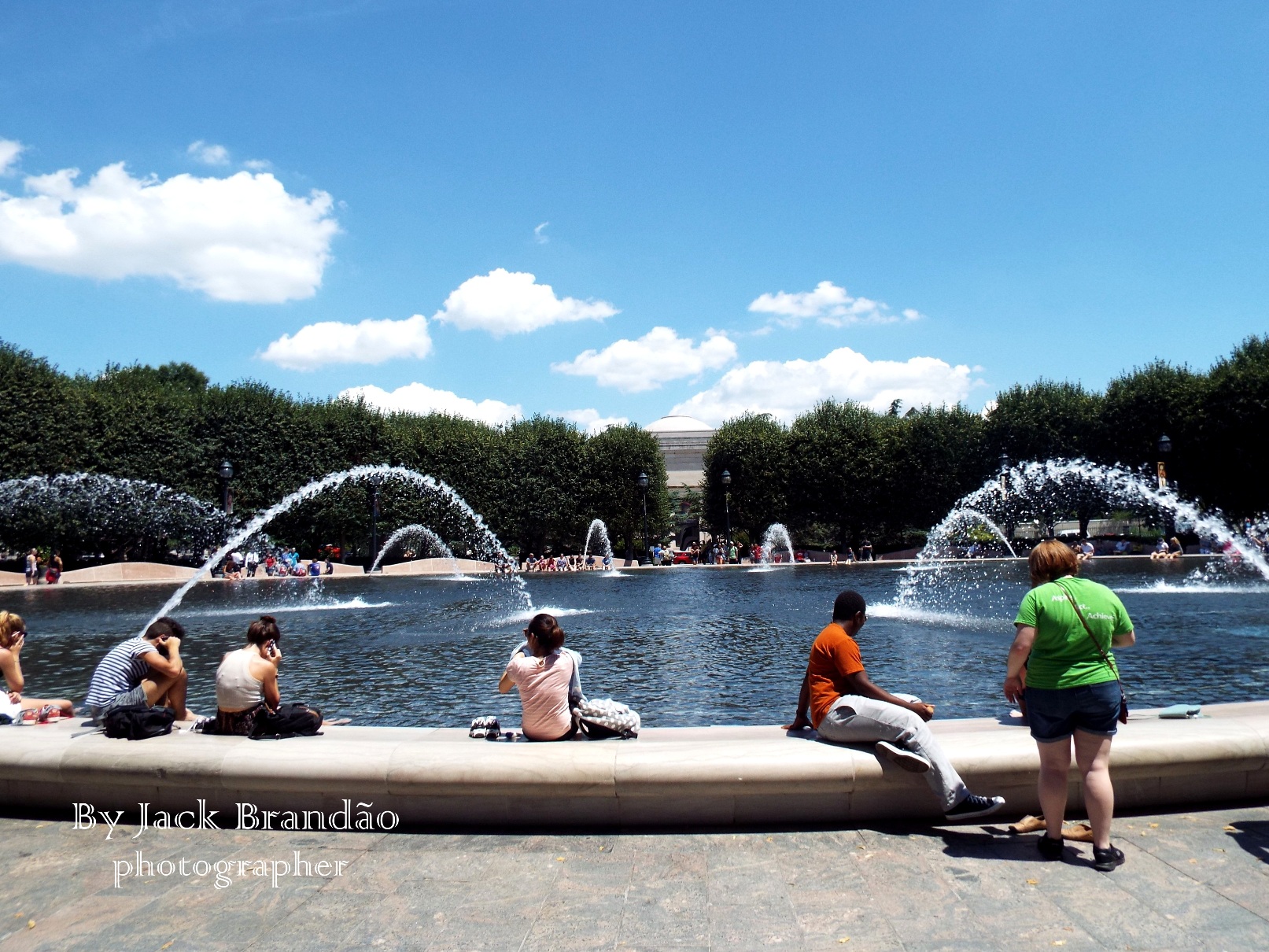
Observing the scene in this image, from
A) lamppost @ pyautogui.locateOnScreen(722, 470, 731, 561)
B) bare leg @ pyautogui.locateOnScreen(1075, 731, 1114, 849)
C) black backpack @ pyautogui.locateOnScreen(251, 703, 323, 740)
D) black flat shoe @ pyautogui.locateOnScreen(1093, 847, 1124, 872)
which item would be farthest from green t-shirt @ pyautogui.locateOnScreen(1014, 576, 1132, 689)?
lamppost @ pyautogui.locateOnScreen(722, 470, 731, 561)

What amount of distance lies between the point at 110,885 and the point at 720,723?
4.98 metres

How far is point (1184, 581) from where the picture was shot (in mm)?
23562

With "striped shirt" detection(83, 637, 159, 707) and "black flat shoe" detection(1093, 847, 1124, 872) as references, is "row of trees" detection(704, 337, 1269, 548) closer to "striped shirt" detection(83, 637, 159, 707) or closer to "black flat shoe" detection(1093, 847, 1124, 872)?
"black flat shoe" detection(1093, 847, 1124, 872)

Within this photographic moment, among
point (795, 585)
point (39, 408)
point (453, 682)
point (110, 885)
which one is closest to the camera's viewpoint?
point (110, 885)

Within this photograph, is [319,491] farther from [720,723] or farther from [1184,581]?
[720,723]

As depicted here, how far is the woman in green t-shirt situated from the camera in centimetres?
443

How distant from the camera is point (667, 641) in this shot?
13805mm

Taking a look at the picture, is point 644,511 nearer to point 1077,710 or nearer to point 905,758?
point 905,758

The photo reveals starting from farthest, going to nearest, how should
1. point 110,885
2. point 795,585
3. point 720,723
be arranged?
point 795,585
point 720,723
point 110,885

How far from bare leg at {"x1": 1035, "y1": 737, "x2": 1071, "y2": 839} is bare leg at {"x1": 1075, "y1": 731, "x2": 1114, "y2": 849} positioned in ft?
0.22

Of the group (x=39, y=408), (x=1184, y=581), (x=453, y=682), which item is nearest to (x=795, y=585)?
(x=1184, y=581)

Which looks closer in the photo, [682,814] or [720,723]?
[682,814]

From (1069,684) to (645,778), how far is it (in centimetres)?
215

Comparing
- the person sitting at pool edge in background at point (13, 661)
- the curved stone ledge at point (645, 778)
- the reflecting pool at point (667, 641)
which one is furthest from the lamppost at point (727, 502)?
the curved stone ledge at point (645, 778)
